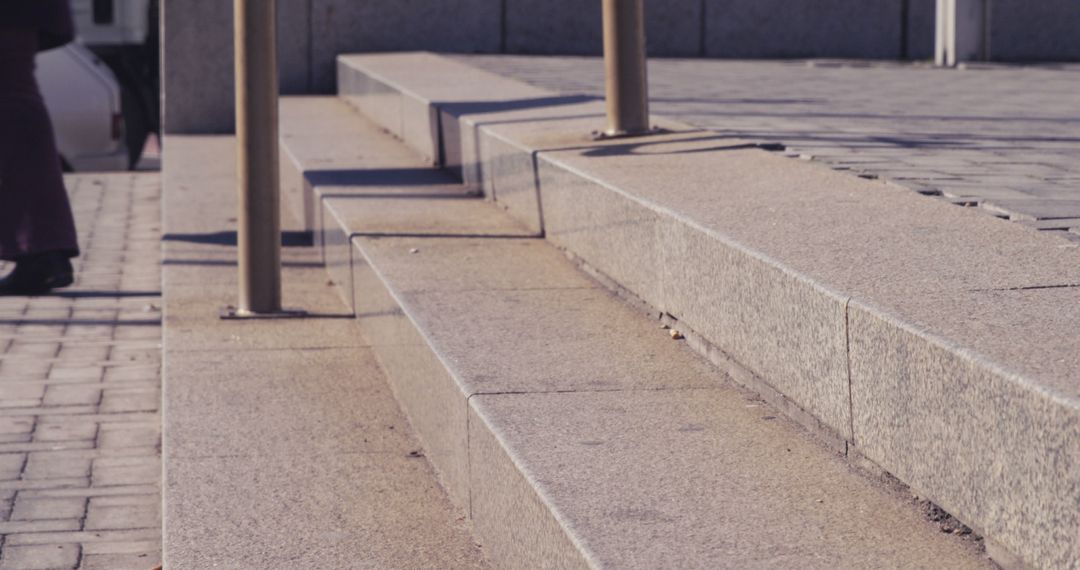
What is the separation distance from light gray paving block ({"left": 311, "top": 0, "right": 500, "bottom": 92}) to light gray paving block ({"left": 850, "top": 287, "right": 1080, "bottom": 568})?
887 centimetres

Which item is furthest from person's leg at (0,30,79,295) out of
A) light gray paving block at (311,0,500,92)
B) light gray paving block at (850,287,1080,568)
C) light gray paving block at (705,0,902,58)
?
light gray paving block at (705,0,902,58)

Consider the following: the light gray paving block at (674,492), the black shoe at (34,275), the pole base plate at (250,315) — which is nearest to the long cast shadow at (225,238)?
the black shoe at (34,275)

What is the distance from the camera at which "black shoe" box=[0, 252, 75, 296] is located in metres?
5.04

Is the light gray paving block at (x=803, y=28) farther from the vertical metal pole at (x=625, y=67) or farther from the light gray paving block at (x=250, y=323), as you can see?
the light gray paving block at (x=250, y=323)

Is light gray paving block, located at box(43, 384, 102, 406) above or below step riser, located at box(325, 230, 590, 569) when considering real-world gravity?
below

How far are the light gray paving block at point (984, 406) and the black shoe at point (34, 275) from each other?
3.44 metres

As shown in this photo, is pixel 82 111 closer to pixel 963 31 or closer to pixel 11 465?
pixel 963 31

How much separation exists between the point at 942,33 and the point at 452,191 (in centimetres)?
593

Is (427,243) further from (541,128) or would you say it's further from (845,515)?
(845,515)

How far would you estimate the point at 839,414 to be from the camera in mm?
2424

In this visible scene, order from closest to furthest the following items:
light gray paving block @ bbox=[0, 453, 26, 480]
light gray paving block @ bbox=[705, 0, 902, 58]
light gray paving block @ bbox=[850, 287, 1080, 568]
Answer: light gray paving block @ bbox=[850, 287, 1080, 568], light gray paving block @ bbox=[0, 453, 26, 480], light gray paving block @ bbox=[705, 0, 902, 58]

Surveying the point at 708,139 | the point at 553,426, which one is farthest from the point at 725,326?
the point at 708,139

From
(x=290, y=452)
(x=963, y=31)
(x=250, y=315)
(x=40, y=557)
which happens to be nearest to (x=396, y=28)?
(x=963, y=31)

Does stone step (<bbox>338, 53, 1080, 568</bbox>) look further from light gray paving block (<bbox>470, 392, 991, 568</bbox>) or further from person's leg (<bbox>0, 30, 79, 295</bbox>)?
person's leg (<bbox>0, 30, 79, 295</bbox>)
